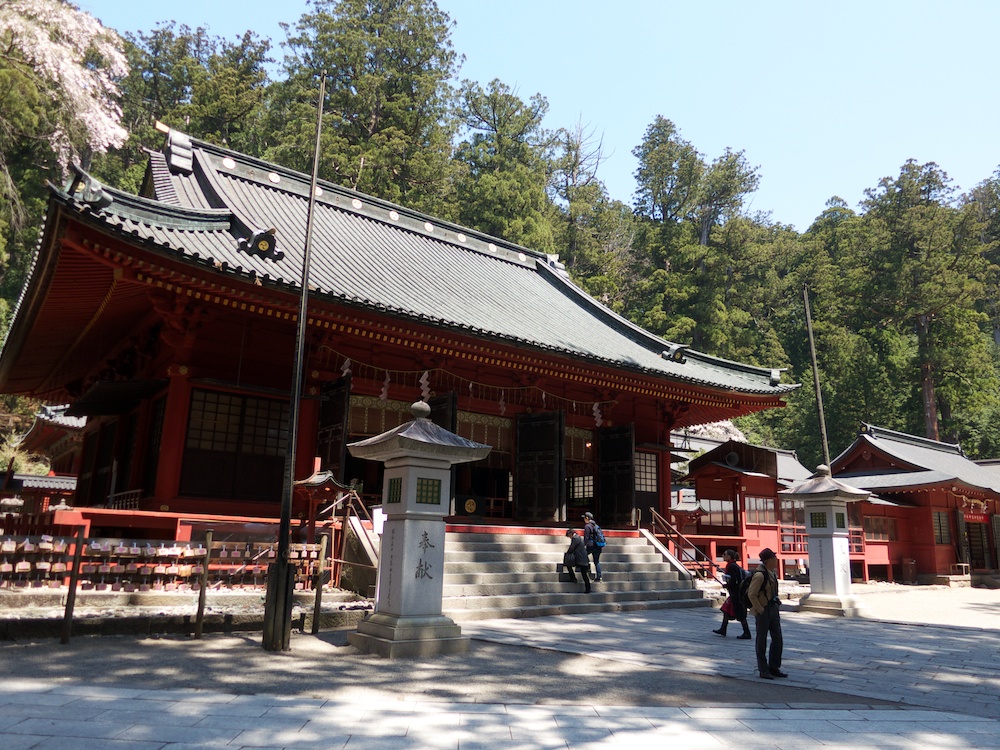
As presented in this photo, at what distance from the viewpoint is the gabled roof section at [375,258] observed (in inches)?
447

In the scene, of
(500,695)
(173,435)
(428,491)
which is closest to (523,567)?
(428,491)

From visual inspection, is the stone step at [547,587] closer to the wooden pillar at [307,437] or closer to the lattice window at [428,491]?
the lattice window at [428,491]

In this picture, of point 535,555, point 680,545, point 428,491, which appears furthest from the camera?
point 680,545

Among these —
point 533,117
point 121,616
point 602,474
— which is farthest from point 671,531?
point 533,117

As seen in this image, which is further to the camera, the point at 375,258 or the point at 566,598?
the point at 375,258

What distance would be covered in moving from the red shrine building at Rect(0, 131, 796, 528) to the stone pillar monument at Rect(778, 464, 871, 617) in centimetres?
438

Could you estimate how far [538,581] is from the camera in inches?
499

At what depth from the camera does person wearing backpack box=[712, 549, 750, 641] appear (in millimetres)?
9812

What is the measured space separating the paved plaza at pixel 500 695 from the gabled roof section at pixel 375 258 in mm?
5973

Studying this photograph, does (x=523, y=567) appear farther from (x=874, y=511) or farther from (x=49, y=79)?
(x=49, y=79)

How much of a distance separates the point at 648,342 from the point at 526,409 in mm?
5583

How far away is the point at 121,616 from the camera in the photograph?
8062 mm

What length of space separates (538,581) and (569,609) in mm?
919

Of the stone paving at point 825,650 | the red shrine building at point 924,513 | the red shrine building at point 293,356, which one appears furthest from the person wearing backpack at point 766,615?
the red shrine building at point 924,513
